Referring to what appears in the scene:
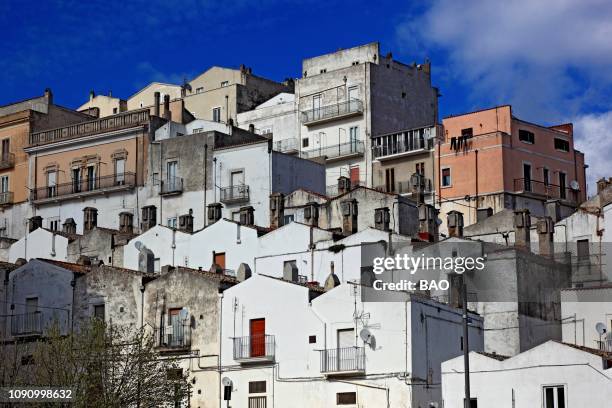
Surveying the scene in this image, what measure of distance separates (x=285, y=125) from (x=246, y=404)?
136ft

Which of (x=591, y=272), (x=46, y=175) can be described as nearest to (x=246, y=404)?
(x=591, y=272)

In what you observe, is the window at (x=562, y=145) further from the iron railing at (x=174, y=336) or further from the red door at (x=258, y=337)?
the iron railing at (x=174, y=336)

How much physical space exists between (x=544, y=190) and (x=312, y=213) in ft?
61.8

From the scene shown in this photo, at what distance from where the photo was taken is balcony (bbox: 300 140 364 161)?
85500 mm

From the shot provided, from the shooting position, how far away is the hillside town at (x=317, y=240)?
4988 cm

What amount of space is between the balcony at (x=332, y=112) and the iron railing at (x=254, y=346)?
3561 cm

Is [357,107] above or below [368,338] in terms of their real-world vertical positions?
above

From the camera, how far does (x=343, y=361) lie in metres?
50.2

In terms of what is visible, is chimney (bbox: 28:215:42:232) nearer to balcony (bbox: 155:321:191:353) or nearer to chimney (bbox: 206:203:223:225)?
chimney (bbox: 206:203:223:225)

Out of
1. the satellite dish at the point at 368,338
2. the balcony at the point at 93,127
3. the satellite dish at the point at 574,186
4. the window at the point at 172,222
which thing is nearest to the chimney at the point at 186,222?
the window at the point at 172,222

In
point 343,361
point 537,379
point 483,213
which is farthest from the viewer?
point 483,213

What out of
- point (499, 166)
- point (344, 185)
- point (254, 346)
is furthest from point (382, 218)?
point (499, 166)

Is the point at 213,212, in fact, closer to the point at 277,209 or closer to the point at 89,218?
the point at 277,209

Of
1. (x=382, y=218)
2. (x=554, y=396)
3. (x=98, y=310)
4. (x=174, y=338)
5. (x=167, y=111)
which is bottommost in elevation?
(x=554, y=396)
